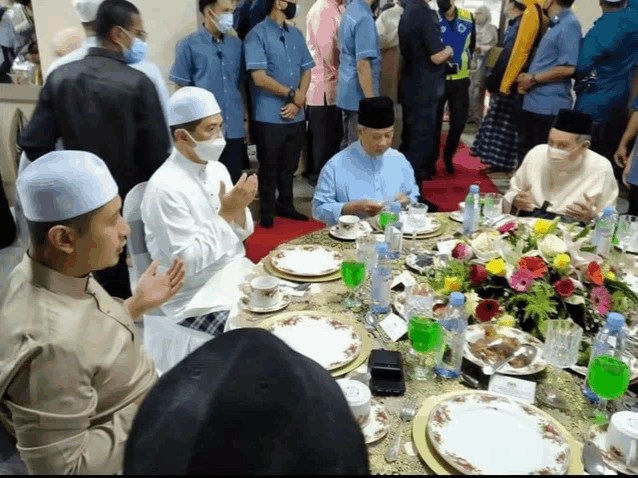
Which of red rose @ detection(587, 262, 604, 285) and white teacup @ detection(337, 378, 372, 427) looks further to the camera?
red rose @ detection(587, 262, 604, 285)

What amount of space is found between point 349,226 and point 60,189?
4.09 feet

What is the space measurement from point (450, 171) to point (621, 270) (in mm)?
3731

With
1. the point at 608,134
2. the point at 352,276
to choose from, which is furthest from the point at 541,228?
the point at 608,134

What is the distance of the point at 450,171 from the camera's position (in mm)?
5734

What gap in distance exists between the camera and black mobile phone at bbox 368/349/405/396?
1.44 metres

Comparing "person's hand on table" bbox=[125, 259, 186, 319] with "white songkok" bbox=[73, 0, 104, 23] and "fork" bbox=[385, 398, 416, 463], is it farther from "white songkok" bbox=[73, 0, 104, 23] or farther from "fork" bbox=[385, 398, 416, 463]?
"white songkok" bbox=[73, 0, 104, 23]

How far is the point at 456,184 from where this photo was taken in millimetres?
5438

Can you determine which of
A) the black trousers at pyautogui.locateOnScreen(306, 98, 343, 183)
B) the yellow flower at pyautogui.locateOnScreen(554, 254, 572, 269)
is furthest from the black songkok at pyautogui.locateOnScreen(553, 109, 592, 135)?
the black trousers at pyautogui.locateOnScreen(306, 98, 343, 183)

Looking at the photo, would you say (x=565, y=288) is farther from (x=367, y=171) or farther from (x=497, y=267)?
(x=367, y=171)

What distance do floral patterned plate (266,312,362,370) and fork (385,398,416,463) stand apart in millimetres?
215

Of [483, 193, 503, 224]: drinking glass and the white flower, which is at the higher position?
the white flower

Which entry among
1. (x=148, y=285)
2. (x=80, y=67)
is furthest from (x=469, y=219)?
(x=80, y=67)

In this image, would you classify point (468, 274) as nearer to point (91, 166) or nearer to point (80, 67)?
point (91, 166)

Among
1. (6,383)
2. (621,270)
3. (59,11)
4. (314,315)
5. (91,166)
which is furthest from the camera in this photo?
(59,11)
